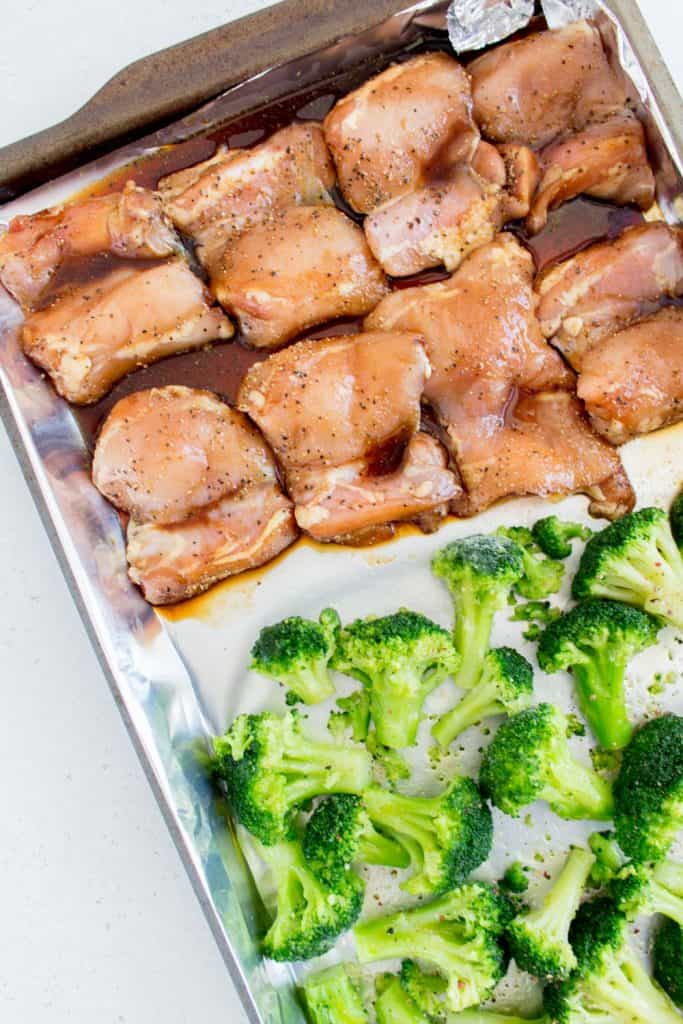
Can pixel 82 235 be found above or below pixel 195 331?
above

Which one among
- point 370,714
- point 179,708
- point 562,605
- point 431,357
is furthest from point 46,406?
point 562,605

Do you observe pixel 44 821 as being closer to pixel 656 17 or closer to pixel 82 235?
pixel 82 235

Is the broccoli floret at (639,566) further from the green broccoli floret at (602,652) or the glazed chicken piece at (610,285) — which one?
the glazed chicken piece at (610,285)

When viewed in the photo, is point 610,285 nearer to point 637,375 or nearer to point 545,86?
point 637,375

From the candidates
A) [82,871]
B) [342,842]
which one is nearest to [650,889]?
[342,842]

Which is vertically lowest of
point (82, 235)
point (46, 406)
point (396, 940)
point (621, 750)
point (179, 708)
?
point (396, 940)
